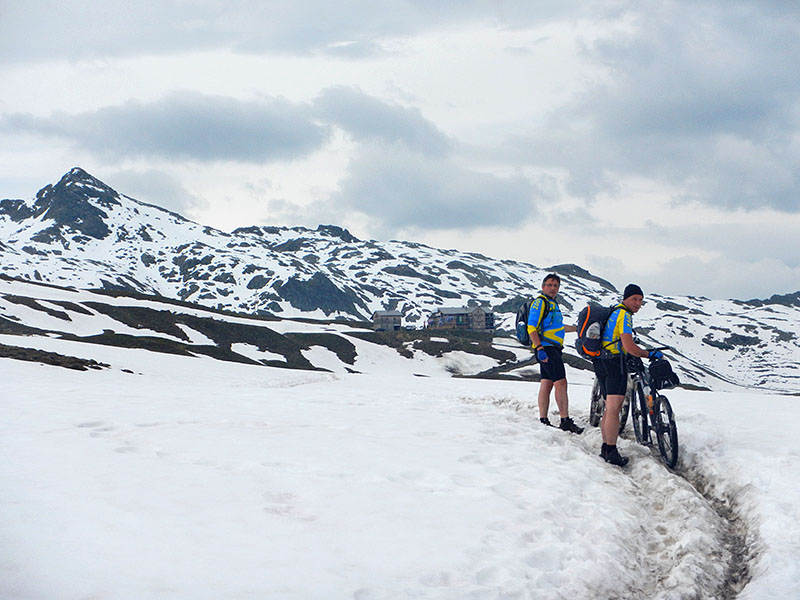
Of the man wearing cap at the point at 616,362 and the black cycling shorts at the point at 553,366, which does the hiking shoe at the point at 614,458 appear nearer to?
the man wearing cap at the point at 616,362

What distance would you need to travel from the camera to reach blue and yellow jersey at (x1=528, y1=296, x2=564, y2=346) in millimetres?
12336

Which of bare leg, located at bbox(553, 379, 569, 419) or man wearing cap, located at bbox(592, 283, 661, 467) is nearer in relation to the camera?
man wearing cap, located at bbox(592, 283, 661, 467)

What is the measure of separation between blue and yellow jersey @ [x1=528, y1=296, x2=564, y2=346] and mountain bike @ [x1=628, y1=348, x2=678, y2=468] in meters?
1.96

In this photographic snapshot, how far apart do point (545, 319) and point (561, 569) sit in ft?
23.6

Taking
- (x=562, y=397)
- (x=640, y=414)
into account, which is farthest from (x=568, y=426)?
(x=640, y=414)

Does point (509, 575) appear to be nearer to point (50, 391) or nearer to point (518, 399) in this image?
point (518, 399)

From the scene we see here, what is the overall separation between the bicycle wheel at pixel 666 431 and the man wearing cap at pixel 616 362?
62 cm

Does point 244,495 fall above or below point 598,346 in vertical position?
below

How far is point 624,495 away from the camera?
328 inches

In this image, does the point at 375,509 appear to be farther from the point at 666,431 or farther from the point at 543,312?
the point at 543,312

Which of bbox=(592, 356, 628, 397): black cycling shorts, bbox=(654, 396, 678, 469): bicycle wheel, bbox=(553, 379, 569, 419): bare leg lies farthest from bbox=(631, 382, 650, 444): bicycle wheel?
bbox=(553, 379, 569, 419): bare leg

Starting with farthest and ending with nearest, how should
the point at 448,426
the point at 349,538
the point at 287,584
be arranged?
the point at 448,426 → the point at 349,538 → the point at 287,584

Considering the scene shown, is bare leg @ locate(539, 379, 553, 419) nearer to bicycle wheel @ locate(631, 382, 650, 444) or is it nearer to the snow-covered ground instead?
the snow-covered ground

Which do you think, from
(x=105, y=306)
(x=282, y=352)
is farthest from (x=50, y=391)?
(x=105, y=306)
